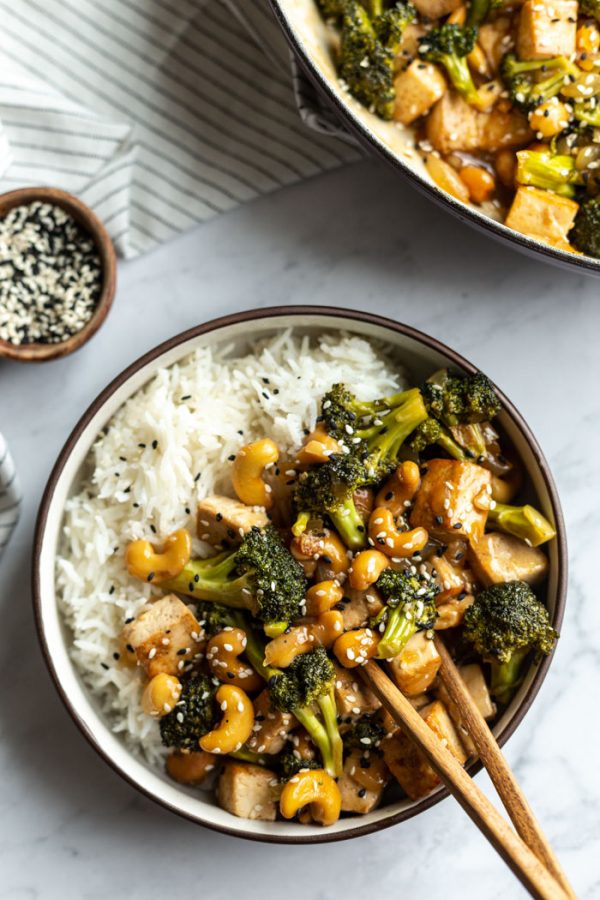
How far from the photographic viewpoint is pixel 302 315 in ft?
8.93

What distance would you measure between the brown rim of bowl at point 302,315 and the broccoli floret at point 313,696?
24 cm

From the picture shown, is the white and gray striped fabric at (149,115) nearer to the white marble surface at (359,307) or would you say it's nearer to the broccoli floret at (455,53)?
the white marble surface at (359,307)

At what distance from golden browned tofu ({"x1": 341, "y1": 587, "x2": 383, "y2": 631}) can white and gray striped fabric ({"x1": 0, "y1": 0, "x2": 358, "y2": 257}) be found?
1.37 m

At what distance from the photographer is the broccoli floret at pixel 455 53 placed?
8.79 feet

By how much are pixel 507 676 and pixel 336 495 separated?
722 mm

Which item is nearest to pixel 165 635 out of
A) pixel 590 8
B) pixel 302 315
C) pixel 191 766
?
pixel 191 766

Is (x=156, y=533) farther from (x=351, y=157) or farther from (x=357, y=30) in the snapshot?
(x=357, y=30)

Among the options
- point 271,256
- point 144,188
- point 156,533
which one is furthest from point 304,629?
point 144,188

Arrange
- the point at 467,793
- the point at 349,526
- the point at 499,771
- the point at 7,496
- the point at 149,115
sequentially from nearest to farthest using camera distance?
the point at 467,793 < the point at 499,771 < the point at 349,526 < the point at 7,496 < the point at 149,115

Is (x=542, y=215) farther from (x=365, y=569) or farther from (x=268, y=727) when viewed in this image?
(x=268, y=727)

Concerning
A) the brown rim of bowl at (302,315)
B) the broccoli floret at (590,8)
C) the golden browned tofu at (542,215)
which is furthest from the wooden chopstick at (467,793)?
the broccoli floret at (590,8)

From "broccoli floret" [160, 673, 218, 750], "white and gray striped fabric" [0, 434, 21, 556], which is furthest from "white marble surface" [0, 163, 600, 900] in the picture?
"broccoli floret" [160, 673, 218, 750]

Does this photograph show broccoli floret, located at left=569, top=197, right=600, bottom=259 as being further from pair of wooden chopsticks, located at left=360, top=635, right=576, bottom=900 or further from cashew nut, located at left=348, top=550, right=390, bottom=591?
pair of wooden chopsticks, located at left=360, top=635, right=576, bottom=900

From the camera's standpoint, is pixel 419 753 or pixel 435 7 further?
pixel 435 7
